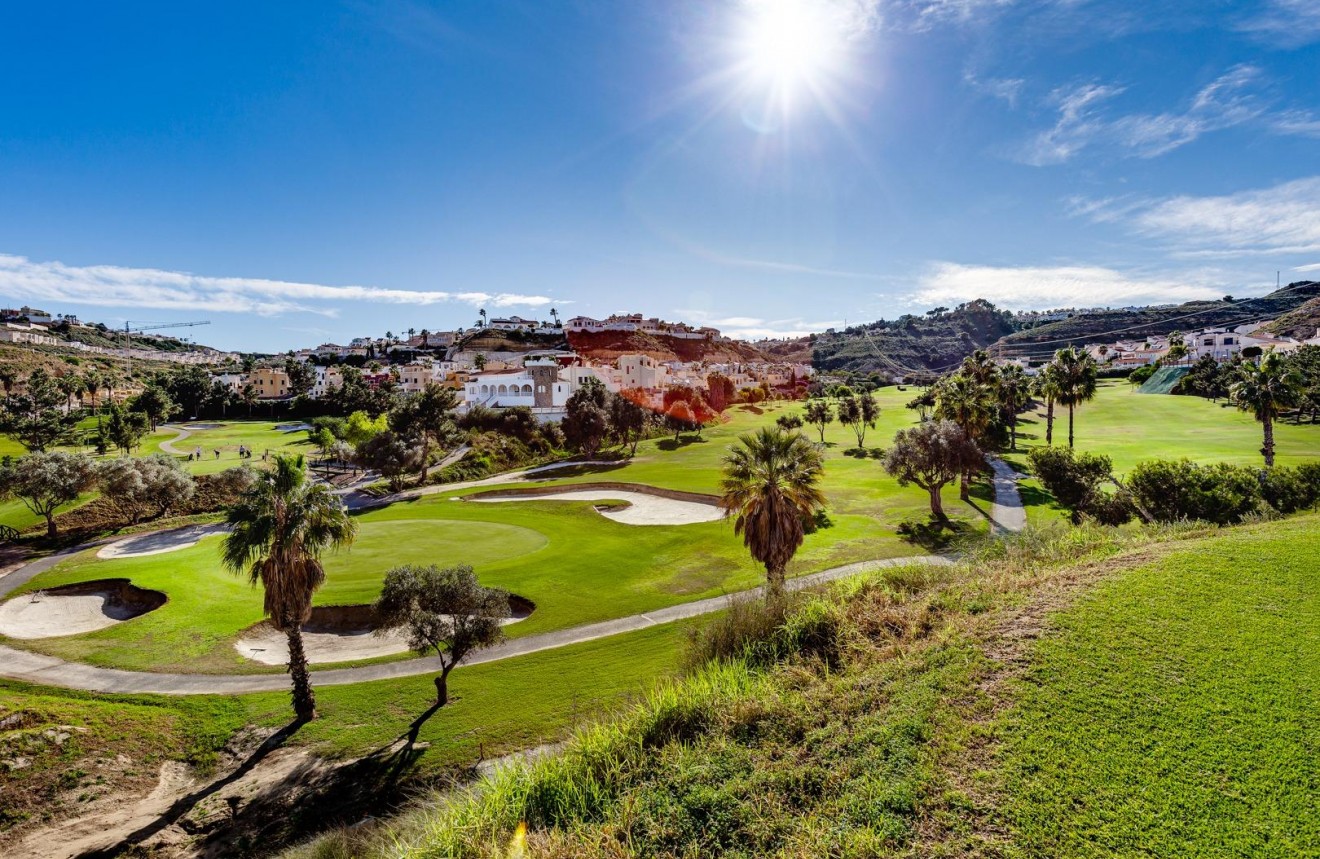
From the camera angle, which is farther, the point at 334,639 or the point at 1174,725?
the point at 334,639

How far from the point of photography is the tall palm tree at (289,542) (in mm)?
17094

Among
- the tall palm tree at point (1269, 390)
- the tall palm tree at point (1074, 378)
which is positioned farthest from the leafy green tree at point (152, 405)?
the tall palm tree at point (1269, 390)

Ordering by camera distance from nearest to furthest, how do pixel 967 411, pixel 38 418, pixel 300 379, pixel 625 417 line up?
pixel 967 411, pixel 625 417, pixel 38 418, pixel 300 379

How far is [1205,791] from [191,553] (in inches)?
1630

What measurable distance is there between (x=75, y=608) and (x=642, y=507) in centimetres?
3183

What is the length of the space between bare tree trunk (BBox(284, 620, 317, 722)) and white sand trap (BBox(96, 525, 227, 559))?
882 inches

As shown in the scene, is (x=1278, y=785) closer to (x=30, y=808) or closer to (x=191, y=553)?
(x=30, y=808)

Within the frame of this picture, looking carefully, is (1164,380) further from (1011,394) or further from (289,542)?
(289,542)

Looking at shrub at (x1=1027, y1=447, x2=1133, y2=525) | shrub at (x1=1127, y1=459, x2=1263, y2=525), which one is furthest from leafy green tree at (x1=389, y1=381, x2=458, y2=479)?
shrub at (x1=1127, y1=459, x2=1263, y2=525)

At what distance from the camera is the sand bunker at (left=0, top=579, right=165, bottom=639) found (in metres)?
23.5

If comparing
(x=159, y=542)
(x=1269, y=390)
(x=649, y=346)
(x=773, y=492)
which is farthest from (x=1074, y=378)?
(x=649, y=346)

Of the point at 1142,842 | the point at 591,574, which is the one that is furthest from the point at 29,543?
the point at 1142,842

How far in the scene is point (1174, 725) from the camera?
7617mm

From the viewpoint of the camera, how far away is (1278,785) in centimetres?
662
